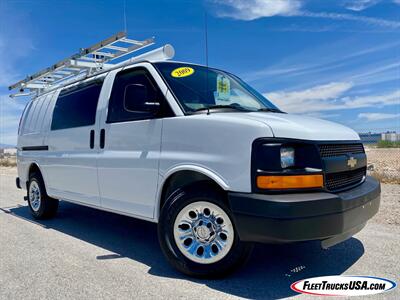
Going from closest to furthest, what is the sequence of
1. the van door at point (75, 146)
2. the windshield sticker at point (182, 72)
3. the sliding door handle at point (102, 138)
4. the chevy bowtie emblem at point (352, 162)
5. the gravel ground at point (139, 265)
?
the gravel ground at point (139, 265) < the chevy bowtie emblem at point (352, 162) < the windshield sticker at point (182, 72) < the sliding door handle at point (102, 138) < the van door at point (75, 146)

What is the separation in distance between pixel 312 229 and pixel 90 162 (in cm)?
300

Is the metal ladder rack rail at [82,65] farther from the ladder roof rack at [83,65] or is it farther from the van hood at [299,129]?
the van hood at [299,129]

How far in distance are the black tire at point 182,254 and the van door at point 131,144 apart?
0.40m

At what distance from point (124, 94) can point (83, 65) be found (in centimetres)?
177

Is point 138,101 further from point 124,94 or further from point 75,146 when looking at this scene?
point 75,146

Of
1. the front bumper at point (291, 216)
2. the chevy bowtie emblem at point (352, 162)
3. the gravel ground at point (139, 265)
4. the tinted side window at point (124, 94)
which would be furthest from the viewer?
the tinted side window at point (124, 94)

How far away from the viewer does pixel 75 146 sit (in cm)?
505

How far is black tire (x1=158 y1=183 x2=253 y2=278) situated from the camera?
3141 millimetres

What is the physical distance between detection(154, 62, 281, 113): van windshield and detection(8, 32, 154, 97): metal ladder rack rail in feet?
3.95

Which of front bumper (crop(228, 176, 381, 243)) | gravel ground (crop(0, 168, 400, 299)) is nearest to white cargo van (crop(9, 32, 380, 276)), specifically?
front bumper (crop(228, 176, 381, 243))

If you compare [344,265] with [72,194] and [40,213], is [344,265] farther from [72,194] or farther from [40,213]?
[40,213]

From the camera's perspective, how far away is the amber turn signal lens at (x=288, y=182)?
2.91 m

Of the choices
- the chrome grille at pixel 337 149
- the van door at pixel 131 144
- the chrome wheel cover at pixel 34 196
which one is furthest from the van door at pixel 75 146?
the chrome grille at pixel 337 149

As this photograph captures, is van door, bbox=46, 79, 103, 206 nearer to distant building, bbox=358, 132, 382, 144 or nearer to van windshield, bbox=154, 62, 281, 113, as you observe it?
van windshield, bbox=154, 62, 281, 113
